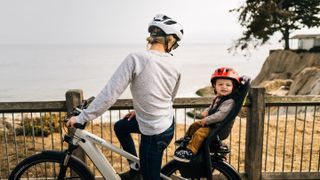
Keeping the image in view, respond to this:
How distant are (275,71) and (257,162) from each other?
1373 inches

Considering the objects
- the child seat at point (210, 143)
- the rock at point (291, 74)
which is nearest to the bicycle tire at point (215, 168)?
the child seat at point (210, 143)

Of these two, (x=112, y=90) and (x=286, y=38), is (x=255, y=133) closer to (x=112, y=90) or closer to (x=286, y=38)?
(x=112, y=90)

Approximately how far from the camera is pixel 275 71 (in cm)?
3681

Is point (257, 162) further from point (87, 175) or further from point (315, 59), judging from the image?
point (315, 59)

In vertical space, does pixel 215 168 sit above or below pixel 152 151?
below

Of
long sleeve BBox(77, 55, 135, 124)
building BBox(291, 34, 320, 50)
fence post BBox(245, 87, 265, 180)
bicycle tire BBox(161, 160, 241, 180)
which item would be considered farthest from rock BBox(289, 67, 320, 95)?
building BBox(291, 34, 320, 50)

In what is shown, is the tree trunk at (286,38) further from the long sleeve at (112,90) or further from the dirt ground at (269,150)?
the long sleeve at (112,90)

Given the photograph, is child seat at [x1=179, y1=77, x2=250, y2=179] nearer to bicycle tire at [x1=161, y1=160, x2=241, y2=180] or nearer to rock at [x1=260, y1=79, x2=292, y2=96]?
bicycle tire at [x1=161, y1=160, x2=241, y2=180]

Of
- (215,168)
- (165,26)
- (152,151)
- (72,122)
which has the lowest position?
(215,168)

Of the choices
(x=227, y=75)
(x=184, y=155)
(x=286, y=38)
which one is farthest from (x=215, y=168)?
(x=286, y=38)

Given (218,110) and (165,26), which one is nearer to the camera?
(165,26)

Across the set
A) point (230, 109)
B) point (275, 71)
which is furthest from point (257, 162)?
point (275, 71)

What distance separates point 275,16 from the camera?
36.3 metres

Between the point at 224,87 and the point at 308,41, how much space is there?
48.1m
